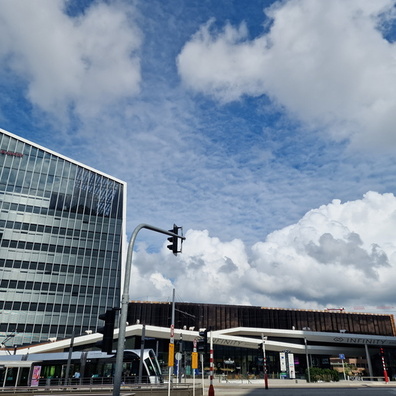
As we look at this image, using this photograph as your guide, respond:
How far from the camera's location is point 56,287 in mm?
76000

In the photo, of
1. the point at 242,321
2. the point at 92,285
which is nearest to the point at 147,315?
the point at 92,285

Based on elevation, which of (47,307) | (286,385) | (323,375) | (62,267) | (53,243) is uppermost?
(53,243)

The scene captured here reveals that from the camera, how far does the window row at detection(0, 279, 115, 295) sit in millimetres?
72375

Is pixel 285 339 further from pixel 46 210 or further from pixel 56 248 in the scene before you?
pixel 46 210

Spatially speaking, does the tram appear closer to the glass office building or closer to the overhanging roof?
the overhanging roof

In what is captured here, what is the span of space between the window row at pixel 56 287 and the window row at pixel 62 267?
2848 millimetres

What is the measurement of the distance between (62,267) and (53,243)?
581 centimetres

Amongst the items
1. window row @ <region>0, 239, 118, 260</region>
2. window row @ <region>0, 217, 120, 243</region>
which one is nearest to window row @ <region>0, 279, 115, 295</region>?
window row @ <region>0, 239, 118, 260</region>

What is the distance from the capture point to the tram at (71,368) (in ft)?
105

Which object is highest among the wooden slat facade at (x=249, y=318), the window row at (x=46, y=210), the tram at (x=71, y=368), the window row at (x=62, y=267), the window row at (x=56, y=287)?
the window row at (x=46, y=210)

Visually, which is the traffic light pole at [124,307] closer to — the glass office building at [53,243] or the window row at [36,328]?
the glass office building at [53,243]

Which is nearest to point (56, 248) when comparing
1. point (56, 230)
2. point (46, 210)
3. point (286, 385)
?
point (56, 230)

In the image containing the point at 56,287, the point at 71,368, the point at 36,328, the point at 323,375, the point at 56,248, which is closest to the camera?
the point at 71,368

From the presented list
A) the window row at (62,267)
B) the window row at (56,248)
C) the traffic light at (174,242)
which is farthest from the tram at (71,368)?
the window row at (56,248)
